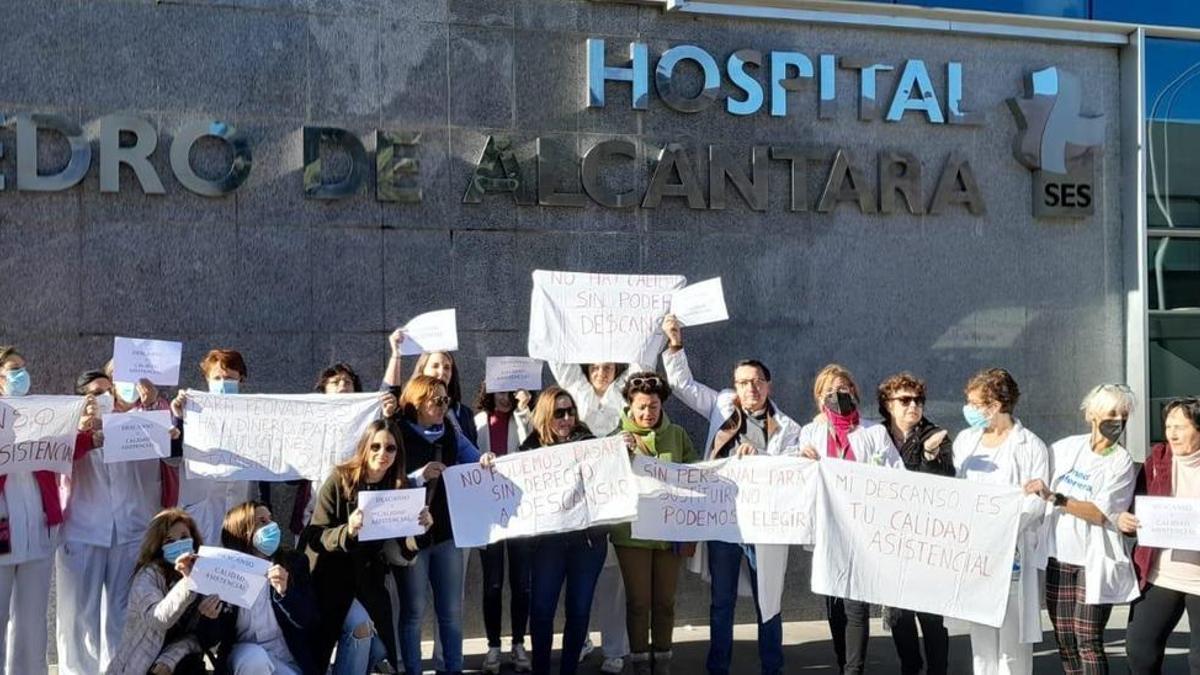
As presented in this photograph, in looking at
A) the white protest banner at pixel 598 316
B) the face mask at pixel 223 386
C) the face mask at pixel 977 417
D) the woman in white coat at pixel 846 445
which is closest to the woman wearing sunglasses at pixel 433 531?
the face mask at pixel 223 386

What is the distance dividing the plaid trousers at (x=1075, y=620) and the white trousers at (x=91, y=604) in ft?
15.6

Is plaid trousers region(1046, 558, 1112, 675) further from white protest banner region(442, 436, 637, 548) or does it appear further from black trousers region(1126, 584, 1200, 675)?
white protest banner region(442, 436, 637, 548)

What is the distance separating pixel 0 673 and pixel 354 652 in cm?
193

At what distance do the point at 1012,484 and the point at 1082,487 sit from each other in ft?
1.09

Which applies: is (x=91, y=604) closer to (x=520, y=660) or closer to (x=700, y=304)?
(x=520, y=660)

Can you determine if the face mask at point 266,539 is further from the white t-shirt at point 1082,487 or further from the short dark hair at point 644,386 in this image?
the white t-shirt at point 1082,487

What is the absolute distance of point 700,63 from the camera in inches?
373

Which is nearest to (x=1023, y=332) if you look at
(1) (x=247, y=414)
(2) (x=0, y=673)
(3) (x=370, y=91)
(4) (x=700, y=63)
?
(4) (x=700, y=63)

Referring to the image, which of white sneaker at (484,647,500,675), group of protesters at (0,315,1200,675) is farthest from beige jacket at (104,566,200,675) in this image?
white sneaker at (484,647,500,675)

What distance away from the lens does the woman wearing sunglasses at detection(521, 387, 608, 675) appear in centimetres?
747

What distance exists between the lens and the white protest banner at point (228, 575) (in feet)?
19.9

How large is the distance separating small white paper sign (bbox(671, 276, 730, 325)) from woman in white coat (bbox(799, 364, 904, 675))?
785mm

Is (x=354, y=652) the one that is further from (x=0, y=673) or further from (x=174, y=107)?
(x=174, y=107)

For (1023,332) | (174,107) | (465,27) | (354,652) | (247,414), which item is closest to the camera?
(354,652)
